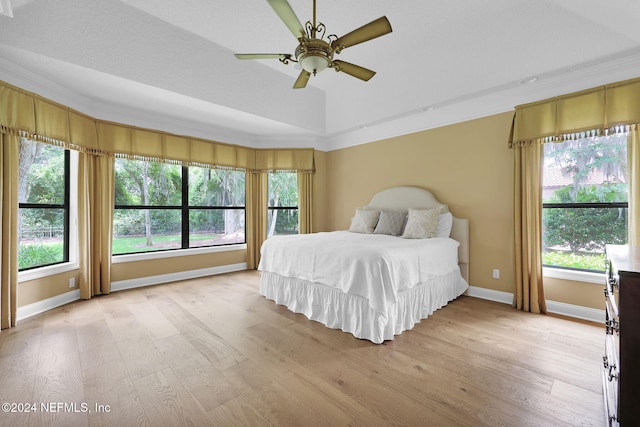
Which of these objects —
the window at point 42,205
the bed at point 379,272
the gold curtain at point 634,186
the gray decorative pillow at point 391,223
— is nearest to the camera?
the bed at point 379,272

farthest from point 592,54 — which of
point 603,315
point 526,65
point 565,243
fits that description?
point 603,315

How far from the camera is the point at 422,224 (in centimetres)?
342

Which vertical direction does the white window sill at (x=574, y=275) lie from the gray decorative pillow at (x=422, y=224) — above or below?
below

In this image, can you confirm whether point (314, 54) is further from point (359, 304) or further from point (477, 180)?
point (477, 180)

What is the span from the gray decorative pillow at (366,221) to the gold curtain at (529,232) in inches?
68.0

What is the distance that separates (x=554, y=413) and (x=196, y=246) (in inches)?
183

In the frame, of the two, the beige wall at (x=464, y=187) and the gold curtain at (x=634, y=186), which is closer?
the gold curtain at (x=634, y=186)

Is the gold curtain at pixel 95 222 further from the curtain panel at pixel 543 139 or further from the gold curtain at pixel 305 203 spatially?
the curtain panel at pixel 543 139

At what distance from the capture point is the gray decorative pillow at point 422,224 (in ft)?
11.0

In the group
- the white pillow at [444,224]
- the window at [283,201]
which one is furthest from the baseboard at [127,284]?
the white pillow at [444,224]

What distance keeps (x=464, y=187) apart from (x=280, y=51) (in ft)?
9.71

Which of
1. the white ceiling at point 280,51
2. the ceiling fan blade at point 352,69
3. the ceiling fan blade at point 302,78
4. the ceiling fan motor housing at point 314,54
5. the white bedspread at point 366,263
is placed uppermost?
the white ceiling at point 280,51

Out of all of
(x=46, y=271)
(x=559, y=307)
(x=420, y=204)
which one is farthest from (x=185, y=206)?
(x=559, y=307)

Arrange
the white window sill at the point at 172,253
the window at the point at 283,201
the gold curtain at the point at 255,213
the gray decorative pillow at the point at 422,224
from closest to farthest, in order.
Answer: the gray decorative pillow at the point at 422,224, the white window sill at the point at 172,253, the gold curtain at the point at 255,213, the window at the point at 283,201
